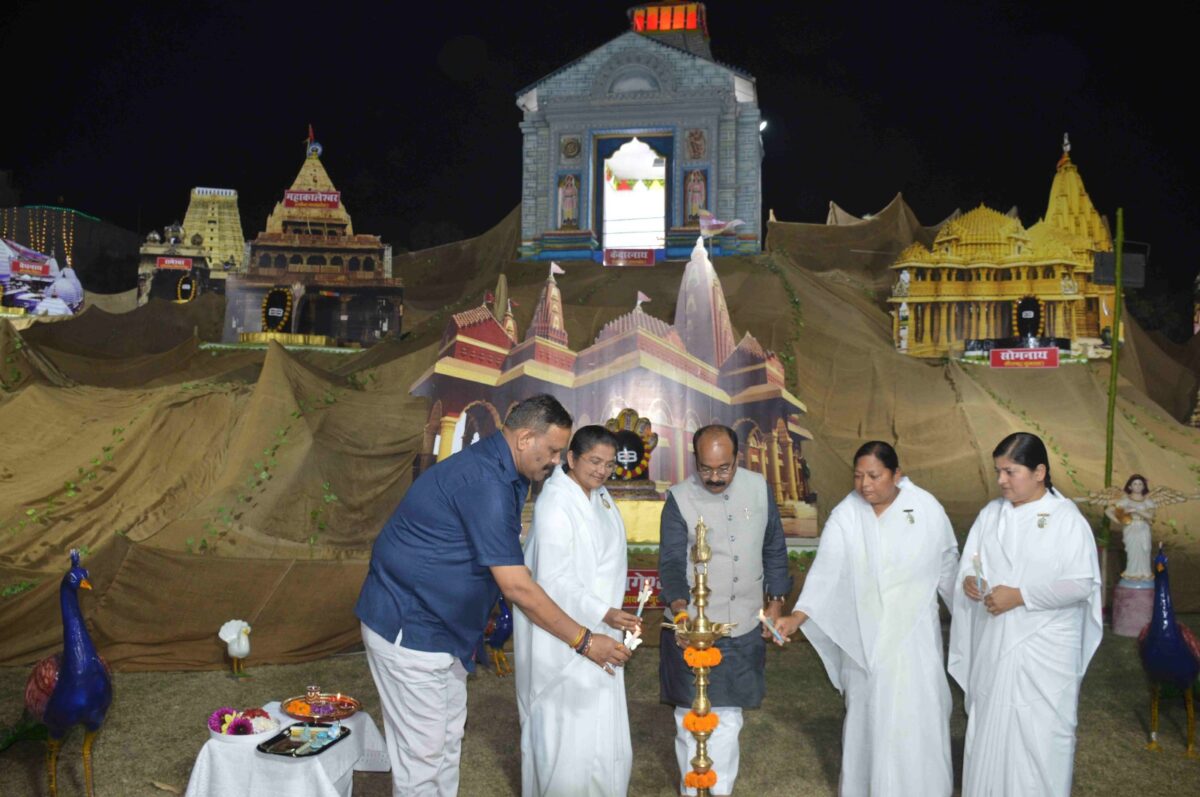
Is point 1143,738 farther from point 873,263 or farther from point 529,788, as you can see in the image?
point 873,263

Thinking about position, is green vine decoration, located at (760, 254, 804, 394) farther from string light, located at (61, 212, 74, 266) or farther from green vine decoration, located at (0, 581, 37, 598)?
string light, located at (61, 212, 74, 266)

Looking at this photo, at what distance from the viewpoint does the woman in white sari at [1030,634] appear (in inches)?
178

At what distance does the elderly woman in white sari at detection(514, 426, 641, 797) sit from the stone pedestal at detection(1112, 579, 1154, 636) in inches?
286

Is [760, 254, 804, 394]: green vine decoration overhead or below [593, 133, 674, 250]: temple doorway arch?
below

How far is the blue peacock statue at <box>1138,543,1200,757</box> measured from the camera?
596 cm

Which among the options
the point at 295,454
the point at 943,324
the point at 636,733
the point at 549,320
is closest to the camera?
the point at 636,733

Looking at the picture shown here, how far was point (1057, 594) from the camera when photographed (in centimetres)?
450

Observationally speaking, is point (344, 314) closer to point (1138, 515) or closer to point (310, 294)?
point (310, 294)

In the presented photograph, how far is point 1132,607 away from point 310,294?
17175 millimetres

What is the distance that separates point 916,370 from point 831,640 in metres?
10.1

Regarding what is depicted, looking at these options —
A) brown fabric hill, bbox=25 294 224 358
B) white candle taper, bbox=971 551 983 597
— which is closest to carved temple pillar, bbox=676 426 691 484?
white candle taper, bbox=971 551 983 597

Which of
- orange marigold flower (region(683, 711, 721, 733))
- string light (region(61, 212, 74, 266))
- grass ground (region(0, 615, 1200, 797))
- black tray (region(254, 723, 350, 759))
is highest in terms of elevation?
string light (region(61, 212, 74, 266))

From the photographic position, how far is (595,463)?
14.6ft

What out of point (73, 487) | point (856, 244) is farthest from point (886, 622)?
point (856, 244)
